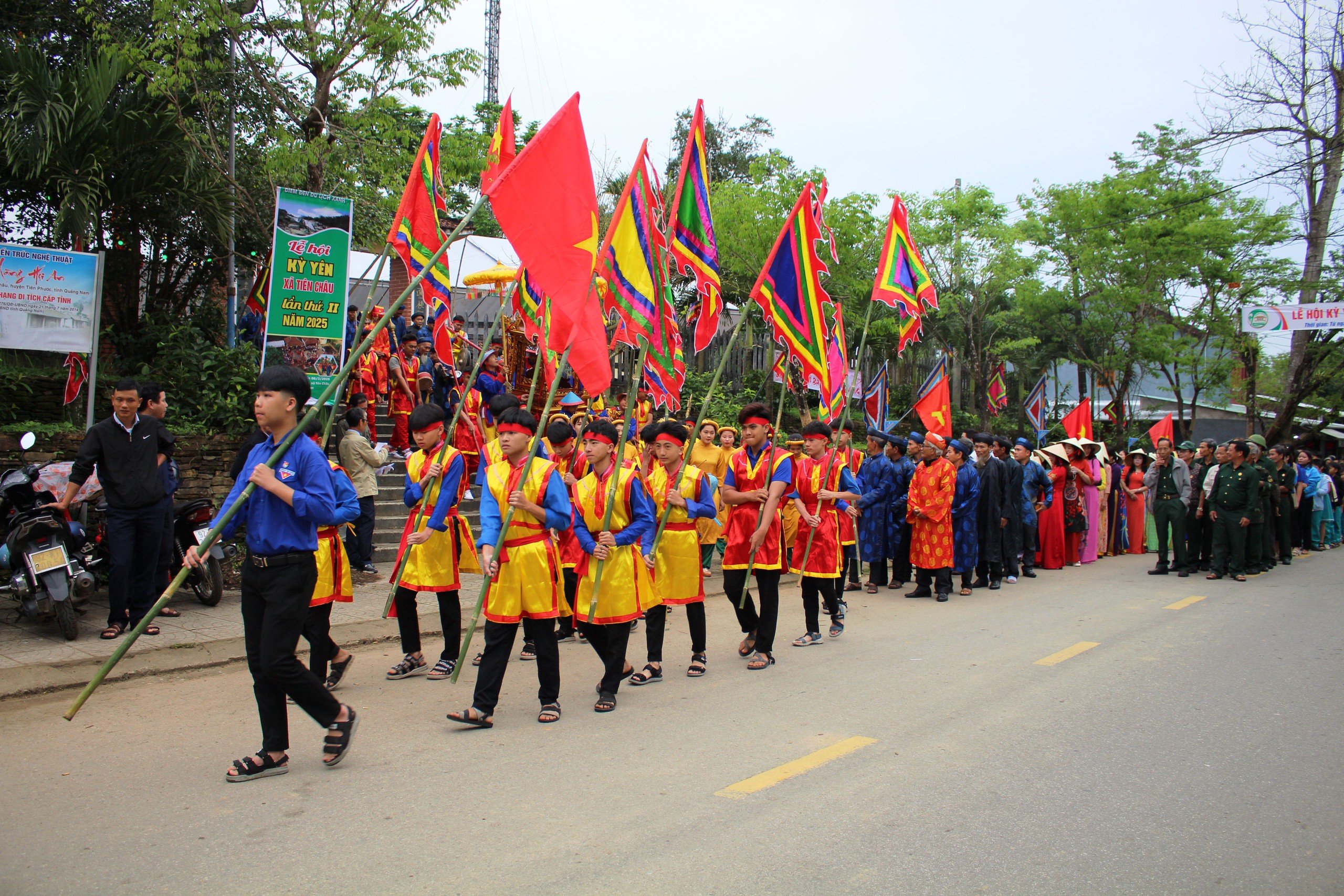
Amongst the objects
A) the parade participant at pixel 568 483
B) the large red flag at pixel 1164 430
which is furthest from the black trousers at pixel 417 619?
the large red flag at pixel 1164 430

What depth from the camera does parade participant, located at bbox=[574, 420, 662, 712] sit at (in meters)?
5.76

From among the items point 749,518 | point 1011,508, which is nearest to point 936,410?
point 1011,508

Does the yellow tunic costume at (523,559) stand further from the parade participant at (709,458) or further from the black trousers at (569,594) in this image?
the parade participant at (709,458)

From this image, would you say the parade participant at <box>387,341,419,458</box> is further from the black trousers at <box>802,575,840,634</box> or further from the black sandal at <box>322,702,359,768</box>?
the black sandal at <box>322,702,359,768</box>

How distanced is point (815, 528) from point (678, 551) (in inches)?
48.3

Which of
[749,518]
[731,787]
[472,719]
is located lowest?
[731,787]

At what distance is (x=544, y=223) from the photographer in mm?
5211

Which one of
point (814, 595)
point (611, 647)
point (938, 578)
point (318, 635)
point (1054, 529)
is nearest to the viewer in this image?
point (318, 635)

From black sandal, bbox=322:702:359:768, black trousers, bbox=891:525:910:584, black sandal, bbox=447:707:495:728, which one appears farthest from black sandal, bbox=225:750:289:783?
black trousers, bbox=891:525:910:584

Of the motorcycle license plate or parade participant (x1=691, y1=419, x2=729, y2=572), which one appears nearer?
the motorcycle license plate

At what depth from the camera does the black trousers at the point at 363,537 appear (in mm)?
9797

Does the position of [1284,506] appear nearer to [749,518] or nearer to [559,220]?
[749,518]

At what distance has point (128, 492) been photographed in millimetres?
6785

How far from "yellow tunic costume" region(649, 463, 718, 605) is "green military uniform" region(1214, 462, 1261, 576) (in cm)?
867
